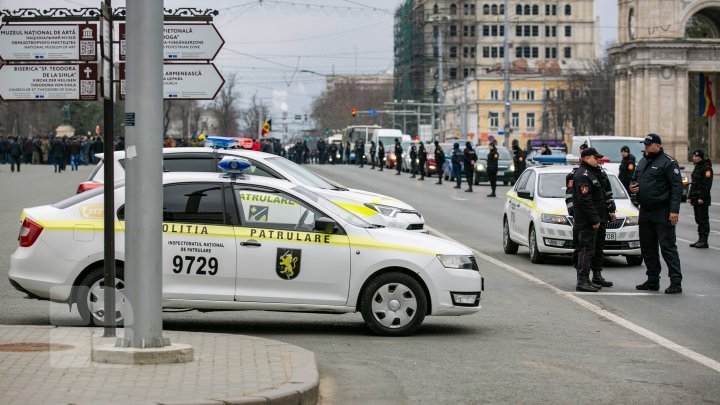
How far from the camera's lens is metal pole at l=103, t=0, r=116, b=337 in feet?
32.8

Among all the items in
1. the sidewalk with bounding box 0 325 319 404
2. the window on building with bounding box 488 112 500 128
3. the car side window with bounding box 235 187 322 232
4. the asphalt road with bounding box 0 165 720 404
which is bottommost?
the asphalt road with bounding box 0 165 720 404

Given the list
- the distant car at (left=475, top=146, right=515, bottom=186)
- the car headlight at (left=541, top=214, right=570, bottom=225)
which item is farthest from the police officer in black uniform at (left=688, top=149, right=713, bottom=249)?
the distant car at (left=475, top=146, right=515, bottom=186)

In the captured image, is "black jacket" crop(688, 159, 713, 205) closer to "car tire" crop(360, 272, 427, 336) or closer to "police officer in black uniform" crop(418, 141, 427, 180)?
"car tire" crop(360, 272, 427, 336)

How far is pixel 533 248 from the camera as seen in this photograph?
1941 cm

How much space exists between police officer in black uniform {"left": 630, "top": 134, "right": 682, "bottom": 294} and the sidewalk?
277 inches

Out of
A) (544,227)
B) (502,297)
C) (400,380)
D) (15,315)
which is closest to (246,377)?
(400,380)

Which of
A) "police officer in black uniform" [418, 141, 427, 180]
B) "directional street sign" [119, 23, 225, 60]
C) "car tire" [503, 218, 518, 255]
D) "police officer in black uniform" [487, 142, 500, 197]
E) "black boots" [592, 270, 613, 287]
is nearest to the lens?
"directional street sign" [119, 23, 225, 60]

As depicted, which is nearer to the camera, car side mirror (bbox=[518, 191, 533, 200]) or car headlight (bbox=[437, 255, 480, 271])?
car headlight (bbox=[437, 255, 480, 271])

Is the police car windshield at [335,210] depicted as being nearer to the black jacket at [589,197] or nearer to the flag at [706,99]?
Answer: the black jacket at [589,197]

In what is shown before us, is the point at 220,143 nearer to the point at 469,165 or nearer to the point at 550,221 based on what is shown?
the point at 550,221

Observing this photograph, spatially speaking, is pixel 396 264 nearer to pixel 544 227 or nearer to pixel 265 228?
pixel 265 228

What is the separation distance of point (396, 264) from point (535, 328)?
5.83 ft

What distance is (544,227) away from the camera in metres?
19.0

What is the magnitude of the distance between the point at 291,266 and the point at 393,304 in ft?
3.38
